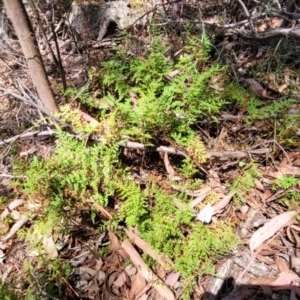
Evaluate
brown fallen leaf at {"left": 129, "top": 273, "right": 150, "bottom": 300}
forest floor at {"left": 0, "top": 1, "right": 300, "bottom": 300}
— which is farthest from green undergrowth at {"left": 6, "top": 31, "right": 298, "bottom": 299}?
brown fallen leaf at {"left": 129, "top": 273, "right": 150, "bottom": 300}

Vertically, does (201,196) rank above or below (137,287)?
above

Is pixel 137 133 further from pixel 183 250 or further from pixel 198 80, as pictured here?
pixel 183 250

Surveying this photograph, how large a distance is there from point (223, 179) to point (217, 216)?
0.35 metres

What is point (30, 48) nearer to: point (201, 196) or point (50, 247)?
point (50, 247)

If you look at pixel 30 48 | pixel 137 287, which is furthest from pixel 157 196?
pixel 30 48

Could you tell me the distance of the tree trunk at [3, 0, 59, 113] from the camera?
2.23 metres

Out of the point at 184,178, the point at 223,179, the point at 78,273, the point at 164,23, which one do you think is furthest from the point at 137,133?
the point at 164,23

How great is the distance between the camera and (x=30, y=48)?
242 cm

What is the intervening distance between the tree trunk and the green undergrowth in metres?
0.25

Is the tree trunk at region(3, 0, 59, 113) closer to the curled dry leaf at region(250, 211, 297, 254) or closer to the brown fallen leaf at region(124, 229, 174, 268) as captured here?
the brown fallen leaf at region(124, 229, 174, 268)

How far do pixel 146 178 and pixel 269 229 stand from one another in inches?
39.1

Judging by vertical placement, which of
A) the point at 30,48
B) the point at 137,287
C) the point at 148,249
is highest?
the point at 30,48

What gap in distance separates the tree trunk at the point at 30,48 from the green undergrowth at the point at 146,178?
25 centimetres

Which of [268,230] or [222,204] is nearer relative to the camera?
[268,230]
